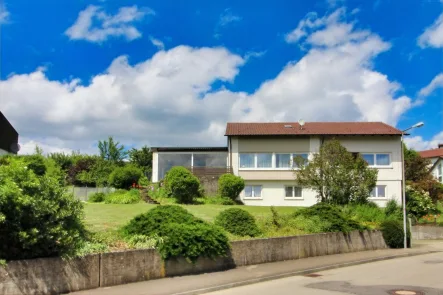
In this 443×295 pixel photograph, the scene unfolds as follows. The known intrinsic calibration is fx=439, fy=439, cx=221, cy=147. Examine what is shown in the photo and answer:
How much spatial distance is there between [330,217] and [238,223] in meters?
5.49

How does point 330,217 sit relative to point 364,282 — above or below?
above

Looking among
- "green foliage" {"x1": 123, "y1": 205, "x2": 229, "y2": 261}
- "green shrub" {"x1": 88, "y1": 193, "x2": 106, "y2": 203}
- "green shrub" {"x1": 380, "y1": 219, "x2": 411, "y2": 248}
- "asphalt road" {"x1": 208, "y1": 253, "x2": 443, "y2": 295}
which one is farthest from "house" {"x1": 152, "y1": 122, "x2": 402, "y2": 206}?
"green foliage" {"x1": 123, "y1": 205, "x2": 229, "y2": 261}

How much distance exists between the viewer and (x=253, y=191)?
3819 cm

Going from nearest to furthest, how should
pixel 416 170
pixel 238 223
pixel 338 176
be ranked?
pixel 238 223, pixel 338 176, pixel 416 170

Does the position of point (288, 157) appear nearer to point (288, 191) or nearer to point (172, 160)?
point (288, 191)

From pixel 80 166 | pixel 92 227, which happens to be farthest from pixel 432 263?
pixel 80 166

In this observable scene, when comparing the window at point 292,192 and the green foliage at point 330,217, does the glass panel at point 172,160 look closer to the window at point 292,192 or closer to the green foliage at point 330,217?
the window at point 292,192

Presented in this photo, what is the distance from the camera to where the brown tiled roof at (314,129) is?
38.1 metres

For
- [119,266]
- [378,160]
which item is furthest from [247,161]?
[119,266]

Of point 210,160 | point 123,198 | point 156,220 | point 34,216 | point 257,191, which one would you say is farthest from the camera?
point 210,160

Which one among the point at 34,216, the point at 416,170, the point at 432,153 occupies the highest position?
the point at 432,153

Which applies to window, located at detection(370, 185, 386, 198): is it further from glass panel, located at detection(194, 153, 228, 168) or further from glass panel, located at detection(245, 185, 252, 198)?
glass panel, located at detection(194, 153, 228, 168)

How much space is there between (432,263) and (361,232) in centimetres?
385

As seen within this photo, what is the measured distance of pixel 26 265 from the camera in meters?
9.00
